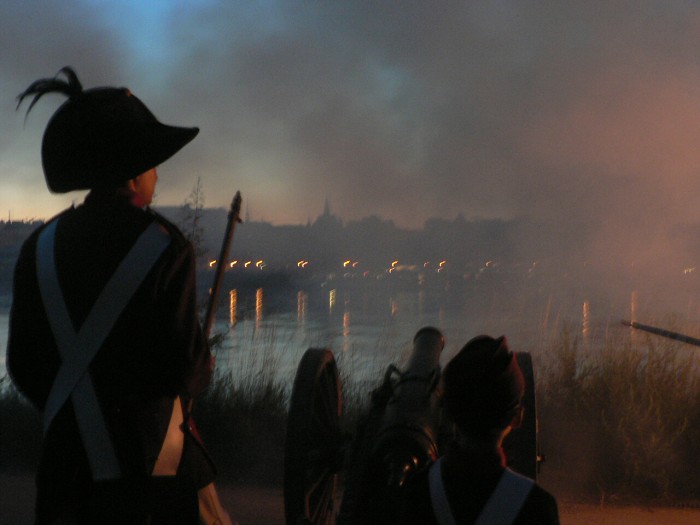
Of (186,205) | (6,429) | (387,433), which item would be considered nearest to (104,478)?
(387,433)

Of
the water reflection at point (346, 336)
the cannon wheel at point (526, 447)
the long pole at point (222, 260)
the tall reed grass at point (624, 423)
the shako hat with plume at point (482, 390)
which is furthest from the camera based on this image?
the water reflection at point (346, 336)

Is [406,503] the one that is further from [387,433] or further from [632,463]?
[632,463]

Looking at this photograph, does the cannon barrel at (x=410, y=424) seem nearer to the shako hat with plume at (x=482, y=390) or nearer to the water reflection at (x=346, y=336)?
the shako hat with plume at (x=482, y=390)

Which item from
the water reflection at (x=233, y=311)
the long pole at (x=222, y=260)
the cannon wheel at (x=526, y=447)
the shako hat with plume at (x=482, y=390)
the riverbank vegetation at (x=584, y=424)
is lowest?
the riverbank vegetation at (x=584, y=424)

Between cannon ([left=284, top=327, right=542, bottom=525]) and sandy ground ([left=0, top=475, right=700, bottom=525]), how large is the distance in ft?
5.92

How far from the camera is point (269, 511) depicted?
238 inches

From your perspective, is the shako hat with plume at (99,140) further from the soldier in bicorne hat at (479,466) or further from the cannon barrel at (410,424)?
the cannon barrel at (410,424)

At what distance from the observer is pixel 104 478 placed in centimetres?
202

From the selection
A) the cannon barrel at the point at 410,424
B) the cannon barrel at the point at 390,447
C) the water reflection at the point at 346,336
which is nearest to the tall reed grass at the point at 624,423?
the cannon barrel at the point at 410,424

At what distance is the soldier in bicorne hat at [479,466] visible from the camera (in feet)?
6.64

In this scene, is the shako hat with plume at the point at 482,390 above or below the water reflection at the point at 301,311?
above

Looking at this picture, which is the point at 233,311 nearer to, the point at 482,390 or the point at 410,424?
the point at 410,424

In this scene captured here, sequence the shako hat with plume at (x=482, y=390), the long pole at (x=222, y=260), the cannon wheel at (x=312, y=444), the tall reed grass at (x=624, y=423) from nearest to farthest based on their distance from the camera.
Answer: the shako hat with plume at (x=482, y=390) < the long pole at (x=222, y=260) < the cannon wheel at (x=312, y=444) < the tall reed grass at (x=624, y=423)

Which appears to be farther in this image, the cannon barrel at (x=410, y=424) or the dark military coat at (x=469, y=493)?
the cannon barrel at (x=410, y=424)
